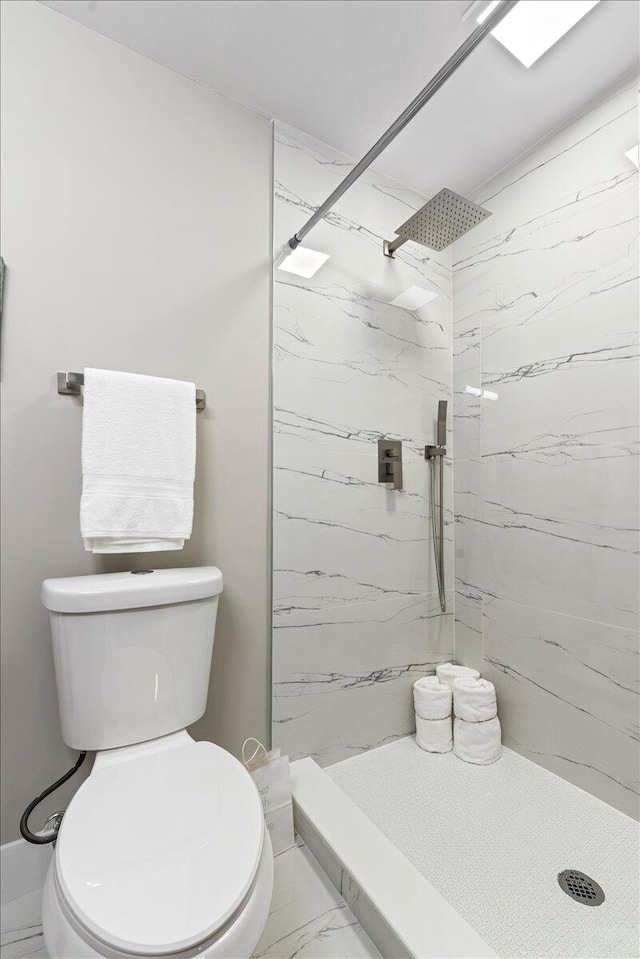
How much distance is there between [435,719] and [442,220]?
175 cm

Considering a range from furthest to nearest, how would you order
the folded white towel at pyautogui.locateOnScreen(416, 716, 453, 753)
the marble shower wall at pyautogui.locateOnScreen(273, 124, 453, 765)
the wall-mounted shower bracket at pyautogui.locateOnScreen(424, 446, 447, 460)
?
the wall-mounted shower bracket at pyautogui.locateOnScreen(424, 446, 447, 460) → the folded white towel at pyautogui.locateOnScreen(416, 716, 453, 753) → the marble shower wall at pyautogui.locateOnScreen(273, 124, 453, 765)

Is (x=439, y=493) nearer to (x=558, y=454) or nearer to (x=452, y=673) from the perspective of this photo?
(x=558, y=454)

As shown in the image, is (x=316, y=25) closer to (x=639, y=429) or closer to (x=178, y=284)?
(x=178, y=284)

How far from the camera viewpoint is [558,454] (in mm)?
1588

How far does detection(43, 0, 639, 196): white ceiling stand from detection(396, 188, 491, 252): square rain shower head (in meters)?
0.36

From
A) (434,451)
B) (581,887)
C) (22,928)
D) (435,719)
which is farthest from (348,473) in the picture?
(22,928)

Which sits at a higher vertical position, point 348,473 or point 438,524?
point 348,473

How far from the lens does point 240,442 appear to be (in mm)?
1486

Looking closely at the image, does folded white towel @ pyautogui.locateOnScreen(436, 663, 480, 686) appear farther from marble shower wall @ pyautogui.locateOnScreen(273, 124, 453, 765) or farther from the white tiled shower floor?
the white tiled shower floor

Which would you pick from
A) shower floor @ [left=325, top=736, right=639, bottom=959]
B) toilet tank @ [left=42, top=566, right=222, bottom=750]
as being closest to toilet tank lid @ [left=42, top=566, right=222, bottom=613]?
toilet tank @ [left=42, top=566, right=222, bottom=750]

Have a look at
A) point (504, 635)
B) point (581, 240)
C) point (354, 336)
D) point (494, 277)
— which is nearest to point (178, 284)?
point (354, 336)

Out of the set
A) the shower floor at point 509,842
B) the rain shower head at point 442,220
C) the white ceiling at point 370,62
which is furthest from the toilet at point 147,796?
the white ceiling at point 370,62

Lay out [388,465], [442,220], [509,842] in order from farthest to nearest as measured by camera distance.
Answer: [388,465] → [442,220] → [509,842]

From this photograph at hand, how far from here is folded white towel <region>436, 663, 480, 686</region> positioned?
1.79 m
